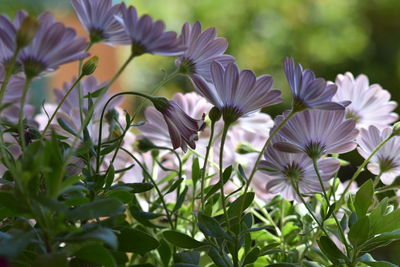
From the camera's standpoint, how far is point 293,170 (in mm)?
348

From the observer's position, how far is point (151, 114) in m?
0.42

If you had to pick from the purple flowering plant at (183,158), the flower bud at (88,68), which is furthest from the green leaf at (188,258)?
the flower bud at (88,68)

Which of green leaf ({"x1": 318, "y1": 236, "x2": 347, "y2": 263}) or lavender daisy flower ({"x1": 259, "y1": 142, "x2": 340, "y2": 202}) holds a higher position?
lavender daisy flower ({"x1": 259, "y1": 142, "x2": 340, "y2": 202})

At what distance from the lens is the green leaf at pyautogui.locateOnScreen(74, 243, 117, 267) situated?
0.85 feet

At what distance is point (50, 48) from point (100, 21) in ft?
0.15

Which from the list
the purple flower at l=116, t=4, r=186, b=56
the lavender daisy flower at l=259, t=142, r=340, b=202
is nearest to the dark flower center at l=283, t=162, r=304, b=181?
the lavender daisy flower at l=259, t=142, r=340, b=202

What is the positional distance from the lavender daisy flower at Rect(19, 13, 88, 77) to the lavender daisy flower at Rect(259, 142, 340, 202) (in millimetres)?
124

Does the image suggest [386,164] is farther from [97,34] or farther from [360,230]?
[97,34]

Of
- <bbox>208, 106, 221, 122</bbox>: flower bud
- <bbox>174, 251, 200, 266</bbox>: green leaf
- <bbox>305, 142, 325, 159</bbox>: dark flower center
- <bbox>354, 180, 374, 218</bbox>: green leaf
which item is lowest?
<bbox>174, 251, 200, 266</bbox>: green leaf

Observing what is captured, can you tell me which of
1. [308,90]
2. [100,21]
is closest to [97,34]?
[100,21]

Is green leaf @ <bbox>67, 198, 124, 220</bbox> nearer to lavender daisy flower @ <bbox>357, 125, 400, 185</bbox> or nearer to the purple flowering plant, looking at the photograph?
the purple flowering plant

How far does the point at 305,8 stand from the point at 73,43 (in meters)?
3.45

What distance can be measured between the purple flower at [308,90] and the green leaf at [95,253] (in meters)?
0.11

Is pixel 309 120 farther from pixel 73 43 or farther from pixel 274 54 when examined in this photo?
pixel 274 54
